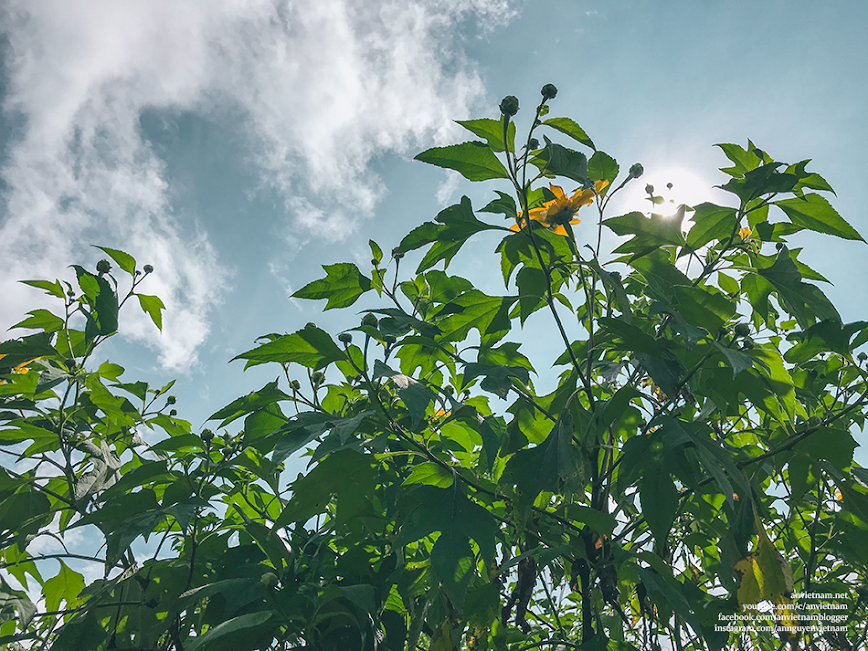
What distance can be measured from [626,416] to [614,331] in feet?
1.72

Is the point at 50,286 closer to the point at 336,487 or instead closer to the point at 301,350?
the point at 301,350

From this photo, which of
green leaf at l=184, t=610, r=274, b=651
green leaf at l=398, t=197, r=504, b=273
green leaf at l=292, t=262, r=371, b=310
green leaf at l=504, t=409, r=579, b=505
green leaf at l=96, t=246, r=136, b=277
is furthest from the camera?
green leaf at l=96, t=246, r=136, b=277

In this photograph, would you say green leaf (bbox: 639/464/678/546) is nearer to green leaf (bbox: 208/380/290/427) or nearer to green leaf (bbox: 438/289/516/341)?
green leaf (bbox: 438/289/516/341)

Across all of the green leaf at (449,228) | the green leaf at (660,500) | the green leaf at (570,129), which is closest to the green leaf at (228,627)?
the green leaf at (660,500)

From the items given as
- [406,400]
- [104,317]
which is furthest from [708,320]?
[104,317]

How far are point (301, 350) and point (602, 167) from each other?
98 cm

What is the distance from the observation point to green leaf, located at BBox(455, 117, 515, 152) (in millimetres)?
1388

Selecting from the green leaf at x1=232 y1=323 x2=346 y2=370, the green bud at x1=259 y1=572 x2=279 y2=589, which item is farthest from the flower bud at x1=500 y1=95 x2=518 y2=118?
the green bud at x1=259 y1=572 x2=279 y2=589

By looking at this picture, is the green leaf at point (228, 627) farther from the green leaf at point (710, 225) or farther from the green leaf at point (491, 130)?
the green leaf at point (710, 225)

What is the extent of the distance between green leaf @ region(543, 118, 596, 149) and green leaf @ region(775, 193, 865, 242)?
0.58 metres

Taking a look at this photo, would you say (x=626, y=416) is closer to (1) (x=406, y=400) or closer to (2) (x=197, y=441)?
(1) (x=406, y=400)

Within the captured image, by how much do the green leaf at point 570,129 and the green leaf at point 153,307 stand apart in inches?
66.1

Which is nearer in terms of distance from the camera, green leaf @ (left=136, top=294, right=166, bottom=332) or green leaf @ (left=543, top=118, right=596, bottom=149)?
green leaf @ (left=543, top=118, right=596, bottom=149)

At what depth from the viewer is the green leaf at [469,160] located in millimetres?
1397
